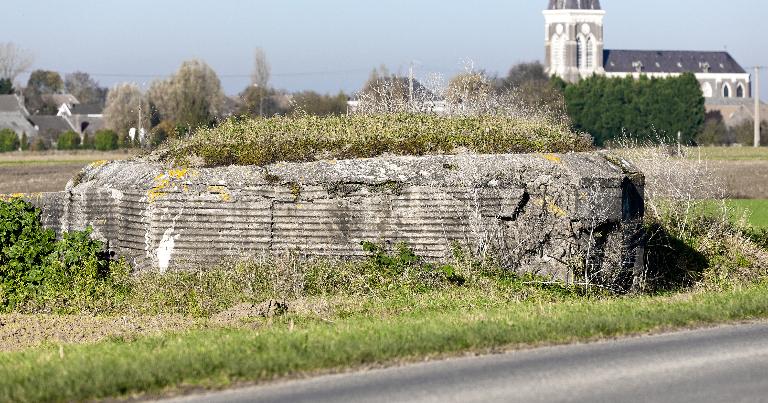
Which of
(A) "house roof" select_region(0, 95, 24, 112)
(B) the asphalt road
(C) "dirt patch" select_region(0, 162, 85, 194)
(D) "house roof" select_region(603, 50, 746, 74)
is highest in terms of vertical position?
(D) "house roof" select_region(603, 50, 746, 74)

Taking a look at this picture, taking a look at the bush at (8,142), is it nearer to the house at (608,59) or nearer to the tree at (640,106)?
the tree at (640,106)

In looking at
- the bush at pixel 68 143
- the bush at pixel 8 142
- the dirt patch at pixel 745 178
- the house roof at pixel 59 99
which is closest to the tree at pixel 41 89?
the house roof at pixel 59 99

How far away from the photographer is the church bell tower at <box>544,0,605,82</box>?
591 ft

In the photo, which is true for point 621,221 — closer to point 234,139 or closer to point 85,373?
point 234,139

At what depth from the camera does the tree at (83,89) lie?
6407 inches

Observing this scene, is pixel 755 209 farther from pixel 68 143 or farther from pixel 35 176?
pixel 68 143

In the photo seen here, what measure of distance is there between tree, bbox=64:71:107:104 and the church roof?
6786 centimetres

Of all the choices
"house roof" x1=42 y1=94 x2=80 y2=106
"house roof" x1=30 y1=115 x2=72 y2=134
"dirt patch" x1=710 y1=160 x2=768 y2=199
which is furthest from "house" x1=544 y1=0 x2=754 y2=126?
"dirt patch" x1=710 y1=160 x2=768 y2=199

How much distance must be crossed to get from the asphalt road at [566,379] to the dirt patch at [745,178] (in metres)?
20.2

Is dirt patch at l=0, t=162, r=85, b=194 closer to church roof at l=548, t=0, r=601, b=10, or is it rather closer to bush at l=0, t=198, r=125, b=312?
bush at l=0, t=198, r=125, b=312

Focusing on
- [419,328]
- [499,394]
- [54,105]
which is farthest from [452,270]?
[54,105]

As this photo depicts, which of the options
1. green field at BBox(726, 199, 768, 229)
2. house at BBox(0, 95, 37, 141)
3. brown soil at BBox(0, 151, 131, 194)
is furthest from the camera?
house at BBox(0, 95, 37, 141)

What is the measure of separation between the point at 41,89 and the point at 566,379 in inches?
5886

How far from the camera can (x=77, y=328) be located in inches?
390
